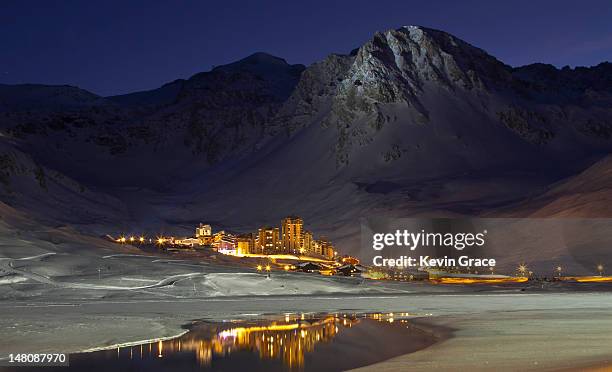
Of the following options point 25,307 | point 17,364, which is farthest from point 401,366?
point 25,307

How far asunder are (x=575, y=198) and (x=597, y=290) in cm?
8333

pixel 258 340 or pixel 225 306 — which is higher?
pixel 225 306

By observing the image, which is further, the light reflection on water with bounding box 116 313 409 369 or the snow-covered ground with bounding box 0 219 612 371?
the light reflection on water with bounding box 116 313 409 369

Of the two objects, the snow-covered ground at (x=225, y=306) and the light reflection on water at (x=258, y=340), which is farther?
the light reflection on water at (x=258, y=340)

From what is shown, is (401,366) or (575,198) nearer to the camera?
(401,366)

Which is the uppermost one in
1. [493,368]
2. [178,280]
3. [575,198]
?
[575,198]

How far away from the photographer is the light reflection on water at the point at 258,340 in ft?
105

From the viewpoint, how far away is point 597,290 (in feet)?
282

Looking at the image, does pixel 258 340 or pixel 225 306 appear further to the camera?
pixel 225 306

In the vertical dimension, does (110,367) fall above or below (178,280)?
below

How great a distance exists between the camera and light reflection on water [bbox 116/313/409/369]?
32000 millimetres

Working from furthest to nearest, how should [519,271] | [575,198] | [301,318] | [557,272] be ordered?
[575,198], [519,271], [557,272], [301,318]

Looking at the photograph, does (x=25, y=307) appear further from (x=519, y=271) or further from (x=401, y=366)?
(x=519, y=271)

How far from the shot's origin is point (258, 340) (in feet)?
121
